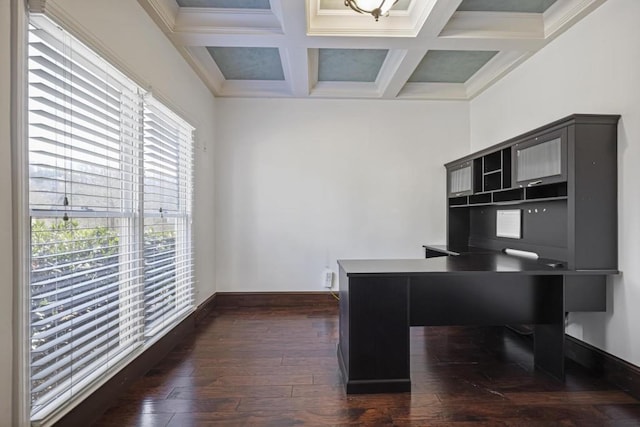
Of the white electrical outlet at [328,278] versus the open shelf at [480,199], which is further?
the white electrical outlet at [328,278]

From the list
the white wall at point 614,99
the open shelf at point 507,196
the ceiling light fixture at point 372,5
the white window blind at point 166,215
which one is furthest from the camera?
the open shelf at point 507,196

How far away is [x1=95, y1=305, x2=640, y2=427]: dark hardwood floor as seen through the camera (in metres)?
1.88

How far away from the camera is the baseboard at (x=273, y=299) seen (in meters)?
4.12

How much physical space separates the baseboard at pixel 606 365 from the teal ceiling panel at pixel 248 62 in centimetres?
360

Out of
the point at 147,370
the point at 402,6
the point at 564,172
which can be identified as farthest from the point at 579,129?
the point at 147,370

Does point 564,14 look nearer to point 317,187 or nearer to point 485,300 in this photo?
point 485,300

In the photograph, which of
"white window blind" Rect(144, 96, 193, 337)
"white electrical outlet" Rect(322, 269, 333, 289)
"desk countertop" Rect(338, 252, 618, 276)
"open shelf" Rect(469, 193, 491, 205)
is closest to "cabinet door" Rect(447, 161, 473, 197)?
"open shelf" Rect(469, 193, 491, 205)

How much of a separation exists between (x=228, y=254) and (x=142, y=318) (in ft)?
6.00

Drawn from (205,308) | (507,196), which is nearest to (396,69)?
(507,196)

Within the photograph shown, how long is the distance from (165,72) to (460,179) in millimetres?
3091

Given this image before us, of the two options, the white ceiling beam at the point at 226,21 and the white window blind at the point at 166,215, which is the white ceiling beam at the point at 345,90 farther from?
the white window blind at the point at 166,215

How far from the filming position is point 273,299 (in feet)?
13.6

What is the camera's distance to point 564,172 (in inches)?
88.4

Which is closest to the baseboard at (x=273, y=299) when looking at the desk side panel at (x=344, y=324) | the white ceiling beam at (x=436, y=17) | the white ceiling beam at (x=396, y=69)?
the desk side panel at (x=344, y=324)
